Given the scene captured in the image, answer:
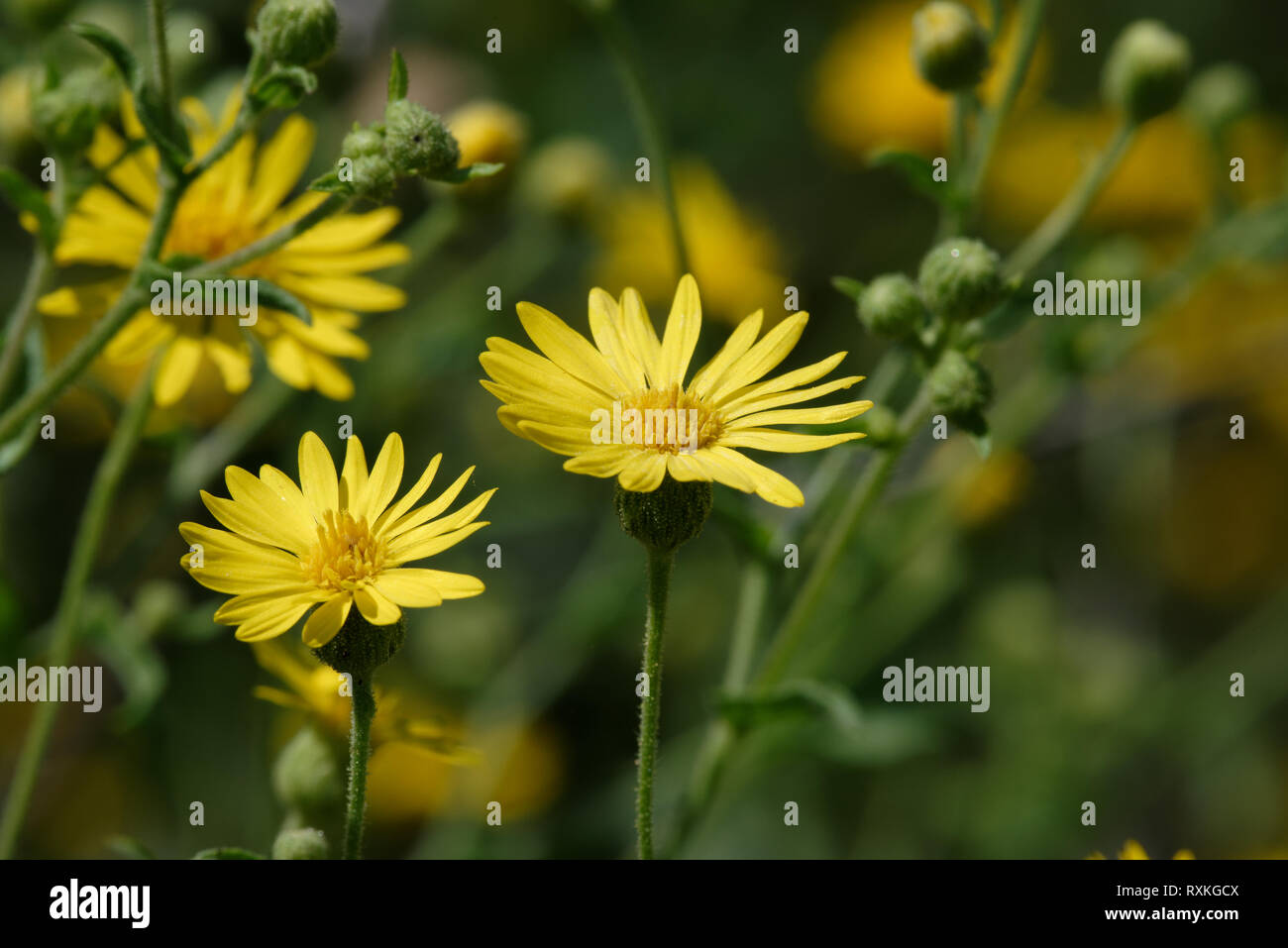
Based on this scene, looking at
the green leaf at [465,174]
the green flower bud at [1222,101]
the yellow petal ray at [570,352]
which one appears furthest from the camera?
the green flower bud at [1222,101]

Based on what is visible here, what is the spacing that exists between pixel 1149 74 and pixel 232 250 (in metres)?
2.07

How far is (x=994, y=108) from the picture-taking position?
9.29ft

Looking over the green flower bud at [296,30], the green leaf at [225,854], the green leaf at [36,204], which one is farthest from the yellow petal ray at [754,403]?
the green leaf at [36,204]

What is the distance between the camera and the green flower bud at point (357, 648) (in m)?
2.04

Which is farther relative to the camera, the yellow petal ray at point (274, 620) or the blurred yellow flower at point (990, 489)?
the blurred yellow flower at point (990, 489)

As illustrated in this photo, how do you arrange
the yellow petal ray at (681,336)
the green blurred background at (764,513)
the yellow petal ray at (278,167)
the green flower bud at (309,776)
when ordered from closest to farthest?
the yellow petal ray at (681,336), the green flower bud at (309,776), the yellow petal ray at (278,167), the green blurred background at (764,513)

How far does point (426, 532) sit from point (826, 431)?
0.83 meters

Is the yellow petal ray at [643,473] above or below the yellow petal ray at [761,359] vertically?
below

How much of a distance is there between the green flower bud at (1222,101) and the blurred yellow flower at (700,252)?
1.39m

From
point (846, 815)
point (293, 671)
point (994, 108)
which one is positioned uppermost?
point (994, 108)

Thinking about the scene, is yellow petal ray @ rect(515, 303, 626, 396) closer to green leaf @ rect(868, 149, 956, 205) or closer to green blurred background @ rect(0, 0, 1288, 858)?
green blurred background @ rect(0, 0, 1288, 858)

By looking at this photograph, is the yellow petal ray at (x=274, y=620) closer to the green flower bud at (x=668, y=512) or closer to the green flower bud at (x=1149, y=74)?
the green flower bud at (x=668, y=512)
